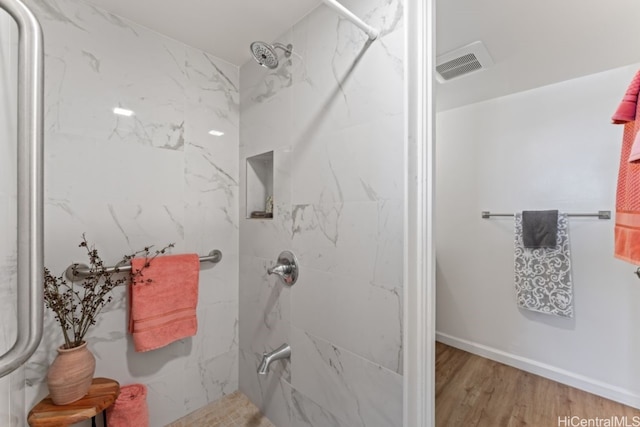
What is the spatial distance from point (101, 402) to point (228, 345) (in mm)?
666

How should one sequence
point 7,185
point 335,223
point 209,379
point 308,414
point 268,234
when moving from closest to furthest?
point 7,185
point 335,223
point 308,414
point 268,234
point 209,379

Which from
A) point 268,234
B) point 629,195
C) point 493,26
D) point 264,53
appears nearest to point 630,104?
point 629,195

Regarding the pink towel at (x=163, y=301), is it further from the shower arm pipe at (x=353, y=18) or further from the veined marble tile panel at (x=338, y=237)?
the shower arm pipe at (x=353, y=18)

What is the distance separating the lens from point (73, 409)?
0.94m

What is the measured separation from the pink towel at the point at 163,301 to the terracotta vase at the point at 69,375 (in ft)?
0.67

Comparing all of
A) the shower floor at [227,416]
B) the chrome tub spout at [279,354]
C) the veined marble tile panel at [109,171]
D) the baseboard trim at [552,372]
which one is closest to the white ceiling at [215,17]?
the veined marble tile panel at [109,171]

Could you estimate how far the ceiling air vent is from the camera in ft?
4.79

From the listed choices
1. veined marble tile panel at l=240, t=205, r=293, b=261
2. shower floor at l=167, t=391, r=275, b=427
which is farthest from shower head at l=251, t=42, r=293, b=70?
shower floor at l=167, t=391, r=275, b=427

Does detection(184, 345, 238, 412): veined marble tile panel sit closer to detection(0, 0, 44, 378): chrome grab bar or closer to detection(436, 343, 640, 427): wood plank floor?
detection(0, 0, 44, 378): chrome grab bar

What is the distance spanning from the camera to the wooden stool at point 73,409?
0.90m

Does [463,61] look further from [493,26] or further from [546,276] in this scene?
[546,276]

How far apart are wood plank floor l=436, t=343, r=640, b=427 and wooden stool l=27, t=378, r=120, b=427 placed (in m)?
1.72

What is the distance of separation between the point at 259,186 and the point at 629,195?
168cm

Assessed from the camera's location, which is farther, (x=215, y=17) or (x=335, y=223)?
(x=215, y=17)
